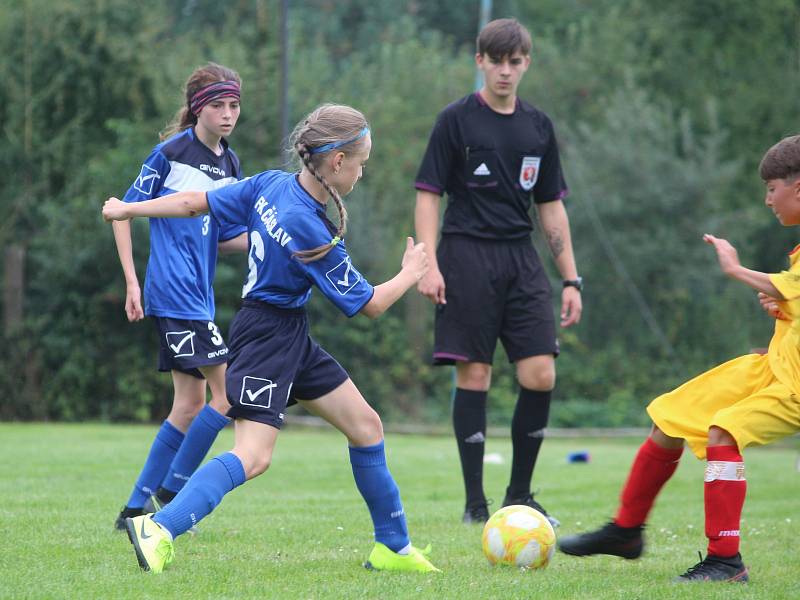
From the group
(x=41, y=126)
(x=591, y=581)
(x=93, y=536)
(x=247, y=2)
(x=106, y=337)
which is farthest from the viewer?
(x=247, y=2)

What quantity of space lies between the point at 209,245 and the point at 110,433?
8601 mm

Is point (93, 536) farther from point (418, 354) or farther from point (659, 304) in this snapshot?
point (659, 304)

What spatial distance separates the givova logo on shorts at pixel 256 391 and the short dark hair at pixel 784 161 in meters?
2.04

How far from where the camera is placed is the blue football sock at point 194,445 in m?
5.30

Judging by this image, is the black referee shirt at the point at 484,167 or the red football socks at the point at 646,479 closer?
the red football socks at the point at 646,479

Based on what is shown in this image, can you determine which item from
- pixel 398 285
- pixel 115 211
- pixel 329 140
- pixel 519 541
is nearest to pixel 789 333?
pixel 519 541

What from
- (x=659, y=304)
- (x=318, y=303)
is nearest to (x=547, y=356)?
(x=318, y=303)

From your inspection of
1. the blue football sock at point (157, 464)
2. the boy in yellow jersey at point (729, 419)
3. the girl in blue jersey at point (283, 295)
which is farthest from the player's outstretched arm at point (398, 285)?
A: the blue football sock at point (157, 464)

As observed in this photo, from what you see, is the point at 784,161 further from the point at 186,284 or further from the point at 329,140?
the point at 186,284

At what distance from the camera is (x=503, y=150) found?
20.0 feet

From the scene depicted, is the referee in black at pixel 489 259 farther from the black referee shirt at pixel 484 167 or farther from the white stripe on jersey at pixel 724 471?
the white stripe on jersey at pixel 724 471

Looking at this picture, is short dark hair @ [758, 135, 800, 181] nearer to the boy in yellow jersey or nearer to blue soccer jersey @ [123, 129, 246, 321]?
the boy in yellow jersey

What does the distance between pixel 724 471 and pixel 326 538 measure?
1961 millimetres

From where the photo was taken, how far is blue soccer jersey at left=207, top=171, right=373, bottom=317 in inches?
163
